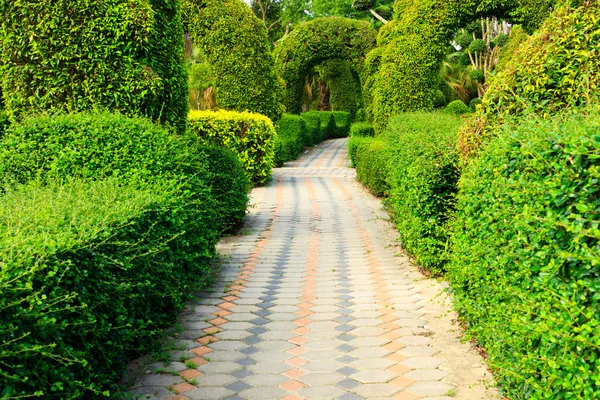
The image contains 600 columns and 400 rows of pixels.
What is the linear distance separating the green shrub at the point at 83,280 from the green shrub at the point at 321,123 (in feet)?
71.7

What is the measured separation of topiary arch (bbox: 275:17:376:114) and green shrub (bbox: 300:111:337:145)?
432cm

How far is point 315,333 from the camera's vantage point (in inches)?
178

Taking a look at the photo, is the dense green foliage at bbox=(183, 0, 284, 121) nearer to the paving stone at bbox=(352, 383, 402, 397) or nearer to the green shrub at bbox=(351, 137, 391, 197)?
the green shrub at bbox=(351, 137, 391, 197)

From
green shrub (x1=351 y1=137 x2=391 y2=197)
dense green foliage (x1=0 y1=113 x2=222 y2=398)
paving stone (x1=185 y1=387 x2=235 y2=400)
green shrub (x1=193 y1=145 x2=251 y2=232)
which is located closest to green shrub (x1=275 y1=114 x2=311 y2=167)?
green shrub (x1=351 y1=137 x2=391 y2=197)

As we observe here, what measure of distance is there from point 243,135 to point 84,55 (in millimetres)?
6919

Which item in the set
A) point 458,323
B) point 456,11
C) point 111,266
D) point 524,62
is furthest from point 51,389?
point 456,11

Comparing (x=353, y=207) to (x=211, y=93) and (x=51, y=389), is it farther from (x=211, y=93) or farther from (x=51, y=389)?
(x=211, y=93)

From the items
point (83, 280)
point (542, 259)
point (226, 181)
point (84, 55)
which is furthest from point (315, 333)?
point (84, 55)

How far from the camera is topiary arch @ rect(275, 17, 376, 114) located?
20.6 meters

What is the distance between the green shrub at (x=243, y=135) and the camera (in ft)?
41.7

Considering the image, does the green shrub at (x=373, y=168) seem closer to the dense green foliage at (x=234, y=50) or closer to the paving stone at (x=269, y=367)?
the dense green foliage at (x=234, y=50)

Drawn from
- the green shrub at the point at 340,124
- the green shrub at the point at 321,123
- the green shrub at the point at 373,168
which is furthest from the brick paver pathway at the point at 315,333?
the green shrub at the point at 340,124

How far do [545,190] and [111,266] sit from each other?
2.30 m

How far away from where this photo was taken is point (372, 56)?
16906 mm
